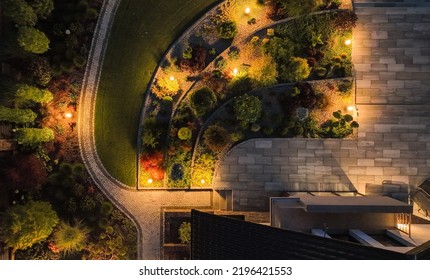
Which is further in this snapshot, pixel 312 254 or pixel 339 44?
pixel 339 44

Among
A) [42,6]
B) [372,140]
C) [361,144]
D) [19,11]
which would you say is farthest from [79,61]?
[372,140]

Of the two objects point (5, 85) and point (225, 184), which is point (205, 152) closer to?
point (225, 184)

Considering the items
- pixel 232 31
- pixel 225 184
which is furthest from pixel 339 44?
pixel 225 184

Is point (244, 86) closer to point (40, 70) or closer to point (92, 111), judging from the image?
point (92, 111)

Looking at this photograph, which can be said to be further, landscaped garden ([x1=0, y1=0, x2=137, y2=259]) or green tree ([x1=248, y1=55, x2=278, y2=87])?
green tree ([x1=248, y1=55, x2=278, y2=87])

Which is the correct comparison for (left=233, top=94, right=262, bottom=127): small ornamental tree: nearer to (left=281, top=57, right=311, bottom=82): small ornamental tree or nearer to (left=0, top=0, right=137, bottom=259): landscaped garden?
(left=281, top=57, right=311, bottom=82): small ornamental tree

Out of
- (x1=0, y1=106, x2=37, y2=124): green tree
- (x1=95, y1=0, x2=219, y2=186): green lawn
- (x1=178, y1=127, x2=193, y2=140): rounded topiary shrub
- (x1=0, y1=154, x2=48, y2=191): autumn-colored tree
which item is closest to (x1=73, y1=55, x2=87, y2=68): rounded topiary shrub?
(x1=95, y1=0, x2=219, y2=186): green lawn
